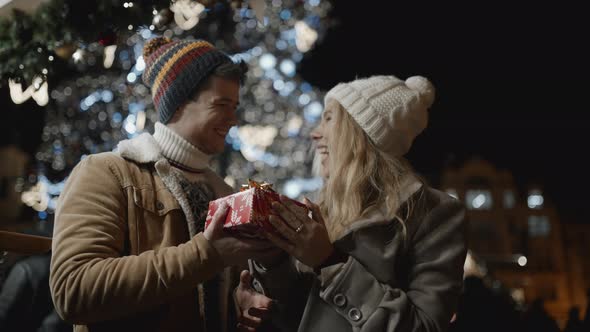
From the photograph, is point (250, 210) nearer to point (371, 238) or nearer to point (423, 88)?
point (371, 238)

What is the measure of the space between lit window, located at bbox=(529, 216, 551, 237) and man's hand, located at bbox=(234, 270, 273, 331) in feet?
173

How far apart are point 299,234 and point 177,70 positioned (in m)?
1.33

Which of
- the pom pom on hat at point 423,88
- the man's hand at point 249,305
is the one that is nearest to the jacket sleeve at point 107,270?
the man's hand at point 249,305

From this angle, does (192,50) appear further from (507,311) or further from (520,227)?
(520,227)

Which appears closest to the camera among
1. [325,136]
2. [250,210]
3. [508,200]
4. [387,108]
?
[250,210]

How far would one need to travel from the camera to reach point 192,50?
3500mm

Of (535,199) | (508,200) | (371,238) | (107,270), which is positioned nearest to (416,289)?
(371,238)

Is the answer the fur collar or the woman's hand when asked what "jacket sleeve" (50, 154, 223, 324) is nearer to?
the woman's hand

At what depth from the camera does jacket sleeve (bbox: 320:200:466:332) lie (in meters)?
2.82

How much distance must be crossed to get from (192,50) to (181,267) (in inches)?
57.3

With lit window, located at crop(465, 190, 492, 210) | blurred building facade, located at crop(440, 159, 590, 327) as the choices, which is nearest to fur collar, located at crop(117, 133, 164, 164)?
blurred building facade, located at crop(440, 159, 590, 327)

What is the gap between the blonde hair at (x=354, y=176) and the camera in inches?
129

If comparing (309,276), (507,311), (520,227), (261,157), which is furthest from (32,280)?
(520,227)

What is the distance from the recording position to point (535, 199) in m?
51.8
